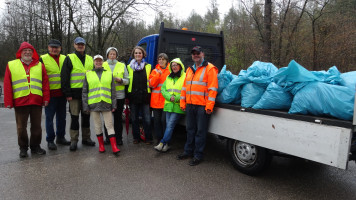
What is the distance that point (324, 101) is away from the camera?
103 inches

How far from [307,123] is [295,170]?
1483 mm

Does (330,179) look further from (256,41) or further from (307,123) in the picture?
(256,41)

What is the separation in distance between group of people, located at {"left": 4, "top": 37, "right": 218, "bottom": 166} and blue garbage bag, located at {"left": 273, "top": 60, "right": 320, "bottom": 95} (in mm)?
940

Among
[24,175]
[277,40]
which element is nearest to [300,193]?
[24,175]

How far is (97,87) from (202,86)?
180cm

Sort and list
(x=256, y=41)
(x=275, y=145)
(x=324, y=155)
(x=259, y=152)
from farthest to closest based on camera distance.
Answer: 1. (x=256, y=41)
2. (x=259, y=152)
3. (x=275, y=145)
4. (x=324, y=155)

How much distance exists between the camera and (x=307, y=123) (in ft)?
8.58

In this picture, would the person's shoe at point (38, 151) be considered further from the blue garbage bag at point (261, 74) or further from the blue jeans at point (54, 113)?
the blue garbage bag at point (261, 74)

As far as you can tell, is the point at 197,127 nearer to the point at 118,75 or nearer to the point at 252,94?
the point at 252,94

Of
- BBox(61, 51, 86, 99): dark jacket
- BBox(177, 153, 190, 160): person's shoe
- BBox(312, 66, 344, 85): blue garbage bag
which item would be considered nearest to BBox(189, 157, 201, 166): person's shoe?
BBox(177, 153, 190, 160): person's shoe

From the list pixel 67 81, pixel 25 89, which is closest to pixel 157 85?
pixel 67 81

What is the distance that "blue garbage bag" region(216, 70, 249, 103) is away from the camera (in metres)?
3.44

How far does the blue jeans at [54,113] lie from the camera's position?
15.1ft

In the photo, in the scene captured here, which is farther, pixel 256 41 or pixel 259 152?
pixel 256 41
